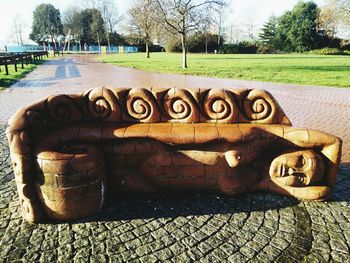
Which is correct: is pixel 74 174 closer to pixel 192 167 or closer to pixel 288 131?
pixel 192 167

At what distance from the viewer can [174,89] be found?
3.88 metres

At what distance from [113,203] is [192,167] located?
1.06 metres

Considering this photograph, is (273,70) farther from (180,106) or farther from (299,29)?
(299,29)

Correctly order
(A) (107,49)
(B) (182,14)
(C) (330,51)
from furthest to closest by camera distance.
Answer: (A) (107,49) < (C) (330,51) < (B) (182,14)

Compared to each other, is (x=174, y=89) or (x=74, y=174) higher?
(x=174, y=89)

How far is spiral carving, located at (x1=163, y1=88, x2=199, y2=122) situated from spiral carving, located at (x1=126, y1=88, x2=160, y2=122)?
0.15 meters

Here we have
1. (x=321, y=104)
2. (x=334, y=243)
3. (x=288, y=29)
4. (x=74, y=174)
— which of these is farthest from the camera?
(x=288, y=29)

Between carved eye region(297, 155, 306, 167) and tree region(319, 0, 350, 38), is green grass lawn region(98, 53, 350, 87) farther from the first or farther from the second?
carved eye region(297, 155, 306, 167)

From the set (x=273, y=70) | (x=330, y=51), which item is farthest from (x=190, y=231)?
(x=330, y=51)

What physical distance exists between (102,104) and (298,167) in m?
2.49

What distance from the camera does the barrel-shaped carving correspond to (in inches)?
130

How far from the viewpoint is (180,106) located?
3867 mm

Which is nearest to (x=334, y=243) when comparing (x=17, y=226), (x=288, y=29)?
(x=17, y=226)

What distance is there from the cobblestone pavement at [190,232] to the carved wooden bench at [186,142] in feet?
0.58
